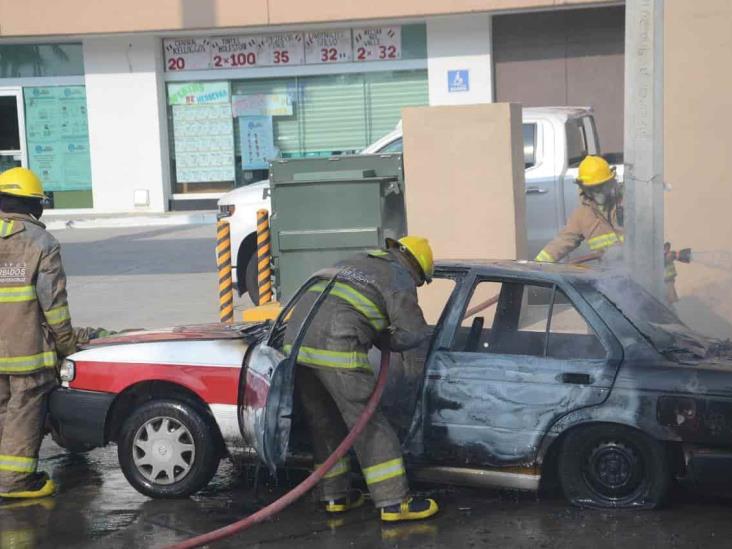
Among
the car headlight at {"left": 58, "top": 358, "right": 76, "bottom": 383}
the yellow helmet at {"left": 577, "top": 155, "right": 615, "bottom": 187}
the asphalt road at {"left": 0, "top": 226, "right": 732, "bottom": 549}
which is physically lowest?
the asphalt road at {"left": 0, "top": 226, "right": 732, "bottom": 549}

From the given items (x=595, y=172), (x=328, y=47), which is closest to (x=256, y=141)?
(x=328, y=47)

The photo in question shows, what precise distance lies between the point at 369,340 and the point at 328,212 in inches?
177

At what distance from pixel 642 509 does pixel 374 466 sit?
1.38 m

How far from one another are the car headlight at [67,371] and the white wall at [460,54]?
45.9ft

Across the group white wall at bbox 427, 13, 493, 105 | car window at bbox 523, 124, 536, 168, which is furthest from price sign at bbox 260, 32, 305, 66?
car window at bbox 523, 124, 536, 168

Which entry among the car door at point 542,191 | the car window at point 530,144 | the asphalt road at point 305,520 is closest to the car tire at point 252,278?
the car door at point 542,191

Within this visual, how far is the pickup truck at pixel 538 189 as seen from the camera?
1130 cm

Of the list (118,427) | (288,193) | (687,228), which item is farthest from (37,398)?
(687,228)

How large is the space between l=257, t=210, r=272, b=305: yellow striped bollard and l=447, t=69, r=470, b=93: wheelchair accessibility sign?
9399 millimetres

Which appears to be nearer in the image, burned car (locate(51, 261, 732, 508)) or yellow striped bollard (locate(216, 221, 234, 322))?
burned car (locate(51, 261, 732, 508))

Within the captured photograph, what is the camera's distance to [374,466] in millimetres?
5668

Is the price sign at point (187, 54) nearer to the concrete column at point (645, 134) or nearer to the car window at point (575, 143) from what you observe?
the car window at point (575, 143)

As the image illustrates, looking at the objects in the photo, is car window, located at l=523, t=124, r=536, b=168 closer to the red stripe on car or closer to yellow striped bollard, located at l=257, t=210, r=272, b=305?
yellow striped bollard, located at l=257, t=210, r=272, b=305

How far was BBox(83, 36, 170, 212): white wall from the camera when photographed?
20.5 metres
